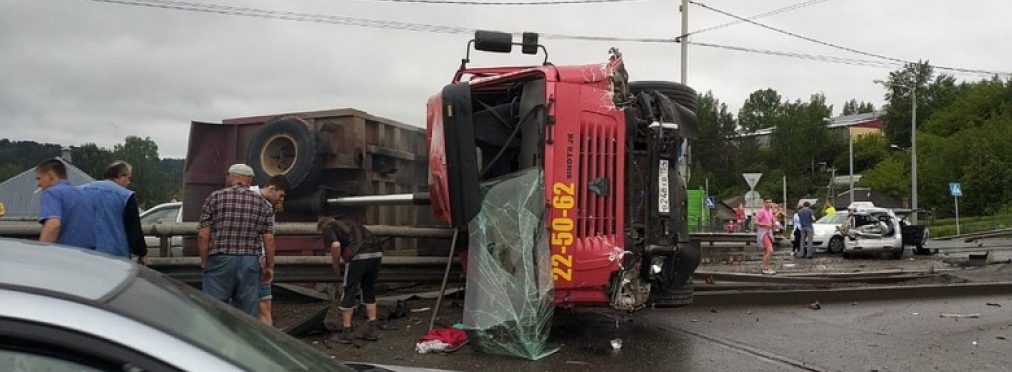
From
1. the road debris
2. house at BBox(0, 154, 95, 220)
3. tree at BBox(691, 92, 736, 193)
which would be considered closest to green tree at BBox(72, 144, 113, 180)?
house at BBox(0, 154, 95, 220)

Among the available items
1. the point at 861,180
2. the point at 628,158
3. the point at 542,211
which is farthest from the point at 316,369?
the point at 861,180

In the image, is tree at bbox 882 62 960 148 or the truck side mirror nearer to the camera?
the truck side mirror

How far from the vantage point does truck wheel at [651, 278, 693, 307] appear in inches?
271

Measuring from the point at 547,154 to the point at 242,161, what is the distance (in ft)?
15.1

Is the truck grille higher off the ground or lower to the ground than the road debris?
higher

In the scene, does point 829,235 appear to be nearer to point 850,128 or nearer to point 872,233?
point 872,233

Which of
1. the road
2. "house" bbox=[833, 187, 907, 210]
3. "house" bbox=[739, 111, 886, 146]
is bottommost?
the road

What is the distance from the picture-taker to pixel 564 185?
5910mm

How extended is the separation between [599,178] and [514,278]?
0.99 meters

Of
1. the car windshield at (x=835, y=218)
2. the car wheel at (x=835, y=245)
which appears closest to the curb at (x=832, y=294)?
the car wheel at (x=835, y=245)

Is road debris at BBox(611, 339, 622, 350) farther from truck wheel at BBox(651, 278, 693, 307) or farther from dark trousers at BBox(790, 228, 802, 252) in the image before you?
dark trousers at BBox(790, 228, 802, 252)

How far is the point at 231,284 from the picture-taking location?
5.88 meters

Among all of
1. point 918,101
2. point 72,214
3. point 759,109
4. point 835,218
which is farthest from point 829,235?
point 759,109

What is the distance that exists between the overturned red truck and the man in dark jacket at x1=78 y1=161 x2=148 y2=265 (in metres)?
2.31
